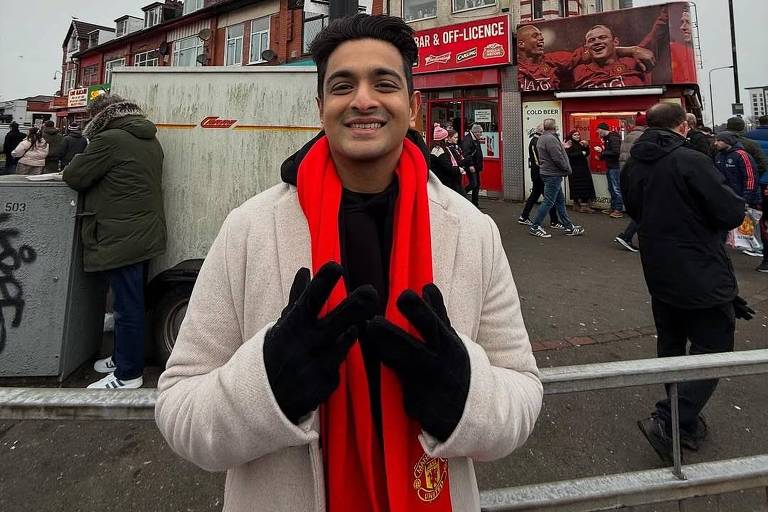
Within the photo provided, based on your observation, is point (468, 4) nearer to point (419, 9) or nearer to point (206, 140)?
point (419, 9)

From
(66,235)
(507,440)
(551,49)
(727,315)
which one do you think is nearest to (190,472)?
(66,235)

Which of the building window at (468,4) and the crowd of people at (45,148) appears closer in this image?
the crowd of people at (45,148)

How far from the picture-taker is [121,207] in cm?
340

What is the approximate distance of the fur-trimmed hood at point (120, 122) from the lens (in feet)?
11.0

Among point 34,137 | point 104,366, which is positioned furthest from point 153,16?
point 104,366

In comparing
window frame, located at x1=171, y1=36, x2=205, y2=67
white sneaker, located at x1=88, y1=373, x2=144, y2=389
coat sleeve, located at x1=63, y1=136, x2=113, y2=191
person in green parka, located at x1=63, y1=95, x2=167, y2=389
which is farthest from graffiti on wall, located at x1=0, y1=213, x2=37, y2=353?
window frame, located at x1=171, y1=36, x2=205, y2=67

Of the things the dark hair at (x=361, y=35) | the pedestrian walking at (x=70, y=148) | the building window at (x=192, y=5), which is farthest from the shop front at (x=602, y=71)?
the building window at (x=192, y=5)

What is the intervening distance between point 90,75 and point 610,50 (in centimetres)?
3716

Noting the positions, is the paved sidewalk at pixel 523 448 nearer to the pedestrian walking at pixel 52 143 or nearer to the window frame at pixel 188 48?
the pedestrian walking at pixel 52 143

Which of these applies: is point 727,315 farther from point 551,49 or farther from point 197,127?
point 551,49

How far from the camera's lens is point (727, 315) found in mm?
2834

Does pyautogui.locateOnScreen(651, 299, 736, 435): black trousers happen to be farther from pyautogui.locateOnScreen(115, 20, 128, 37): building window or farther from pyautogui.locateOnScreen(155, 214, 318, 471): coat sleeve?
pyautogui.locateOnScreen(115, 20, 128, 37): building window

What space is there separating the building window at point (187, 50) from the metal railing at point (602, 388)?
93.3 feet

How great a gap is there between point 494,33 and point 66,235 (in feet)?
45.0
